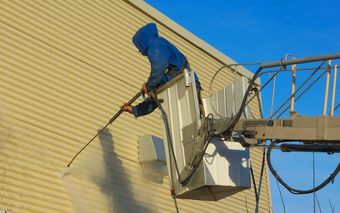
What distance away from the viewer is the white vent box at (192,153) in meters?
7.57

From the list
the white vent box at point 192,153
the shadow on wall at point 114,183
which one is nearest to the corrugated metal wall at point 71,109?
the shadow on wall at point 114,183

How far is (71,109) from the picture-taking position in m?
11.3

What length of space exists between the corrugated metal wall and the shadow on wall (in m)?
0.02

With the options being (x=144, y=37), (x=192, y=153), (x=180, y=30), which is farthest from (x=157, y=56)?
(x=180, y=30)

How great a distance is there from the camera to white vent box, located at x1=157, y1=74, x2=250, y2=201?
24.8 ft

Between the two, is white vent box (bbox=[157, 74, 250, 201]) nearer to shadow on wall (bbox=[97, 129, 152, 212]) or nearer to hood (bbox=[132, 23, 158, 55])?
hood (bbox=[132, 23, 158, 55])

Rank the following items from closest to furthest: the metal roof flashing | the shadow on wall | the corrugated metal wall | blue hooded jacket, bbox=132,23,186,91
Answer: blue hooded jacket, bbox=132,23,186,91
the corrugated metal wall
the shadow on wall
the metal roof flashing

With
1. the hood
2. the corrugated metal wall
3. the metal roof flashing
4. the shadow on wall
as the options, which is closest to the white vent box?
the hood

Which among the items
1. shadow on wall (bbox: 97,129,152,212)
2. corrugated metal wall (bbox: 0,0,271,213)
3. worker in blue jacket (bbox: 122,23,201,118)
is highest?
worker in blue jacket (bbox: 122,23,201,118)

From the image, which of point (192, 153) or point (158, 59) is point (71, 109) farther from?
point (192, 153)

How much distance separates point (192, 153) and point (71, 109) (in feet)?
13.8

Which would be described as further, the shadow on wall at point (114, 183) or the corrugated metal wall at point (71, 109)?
the shadow on wall at point (114, 183)

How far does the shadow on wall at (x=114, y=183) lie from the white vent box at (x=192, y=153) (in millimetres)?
3633

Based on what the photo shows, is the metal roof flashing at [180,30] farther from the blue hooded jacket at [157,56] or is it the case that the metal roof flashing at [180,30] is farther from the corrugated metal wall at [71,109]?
the blue hooded jacket at [157,56]
